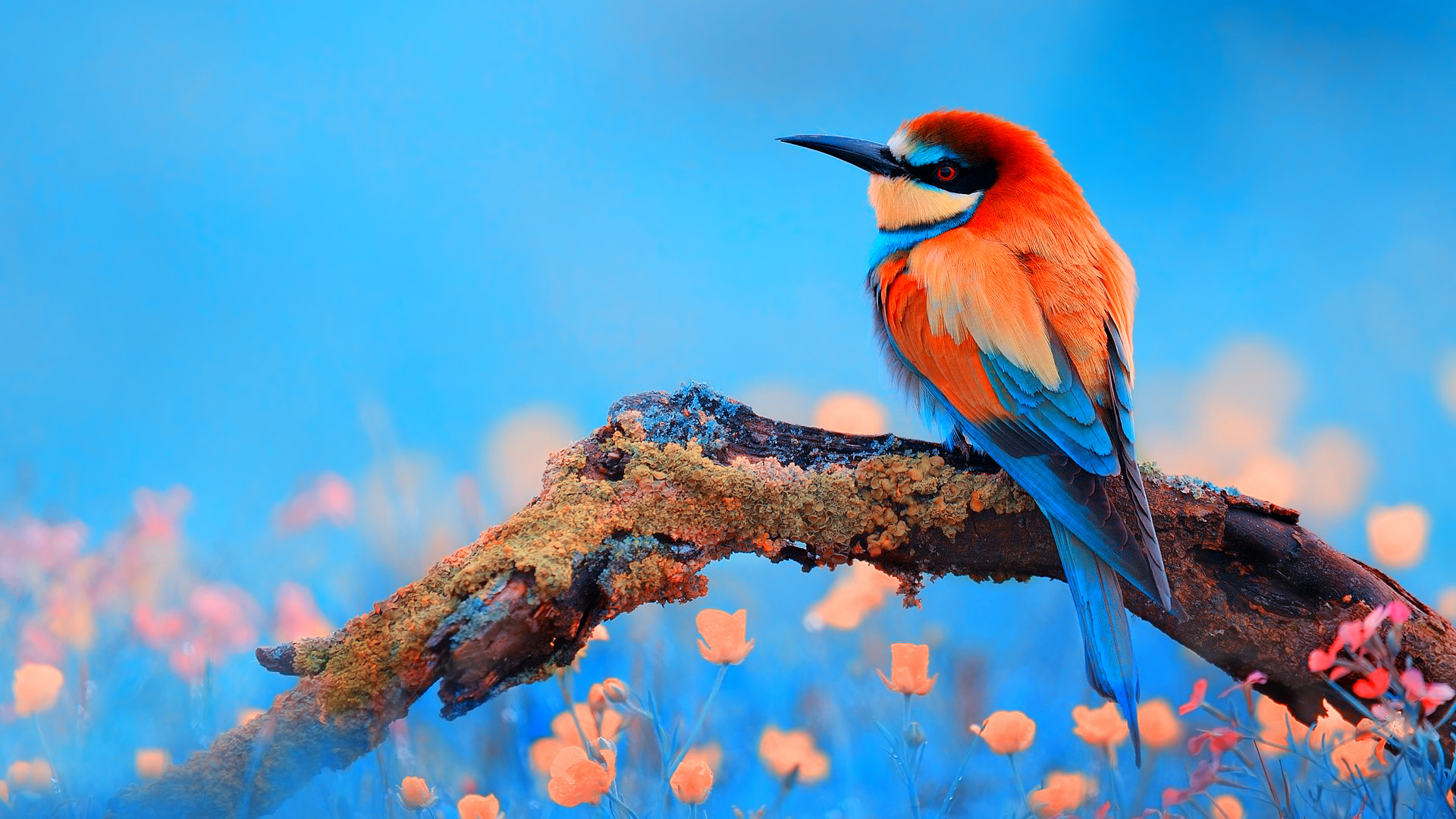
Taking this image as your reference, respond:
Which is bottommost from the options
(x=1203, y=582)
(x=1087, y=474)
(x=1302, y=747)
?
(x=1302, y=747)

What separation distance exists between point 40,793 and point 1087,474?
1544 mm

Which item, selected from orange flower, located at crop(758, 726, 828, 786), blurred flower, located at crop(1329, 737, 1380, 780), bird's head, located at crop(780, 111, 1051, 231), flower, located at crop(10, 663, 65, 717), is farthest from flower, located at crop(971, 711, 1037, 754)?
flower, located at crop(10, 663, 65, 717)

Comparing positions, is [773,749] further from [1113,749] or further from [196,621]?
[196,621]

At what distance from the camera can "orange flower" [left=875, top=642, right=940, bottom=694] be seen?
48.9 inches

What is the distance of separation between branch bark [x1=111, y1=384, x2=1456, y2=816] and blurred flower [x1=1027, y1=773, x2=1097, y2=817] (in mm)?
266

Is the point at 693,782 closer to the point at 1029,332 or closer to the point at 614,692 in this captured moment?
the point at 614,692

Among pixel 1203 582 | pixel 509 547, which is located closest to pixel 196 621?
pixel 509 547

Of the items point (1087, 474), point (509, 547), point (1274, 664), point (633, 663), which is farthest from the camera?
point (633, 663)

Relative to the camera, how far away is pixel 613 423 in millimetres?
1417

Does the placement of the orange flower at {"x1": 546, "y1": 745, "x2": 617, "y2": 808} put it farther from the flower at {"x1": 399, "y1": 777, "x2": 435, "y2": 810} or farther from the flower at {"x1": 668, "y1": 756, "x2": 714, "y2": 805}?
the flower at {"x1": 399, "y1": 777, "x2": 435, "y2": 810}

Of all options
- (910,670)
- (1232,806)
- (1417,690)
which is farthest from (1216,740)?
(1232,806)

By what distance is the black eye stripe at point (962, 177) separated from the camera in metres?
1.67

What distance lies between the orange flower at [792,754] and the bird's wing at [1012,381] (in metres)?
0.52

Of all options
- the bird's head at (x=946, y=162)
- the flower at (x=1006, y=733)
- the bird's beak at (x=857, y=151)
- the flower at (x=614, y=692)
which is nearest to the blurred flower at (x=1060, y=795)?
the flower at (x=1006, y=733)
